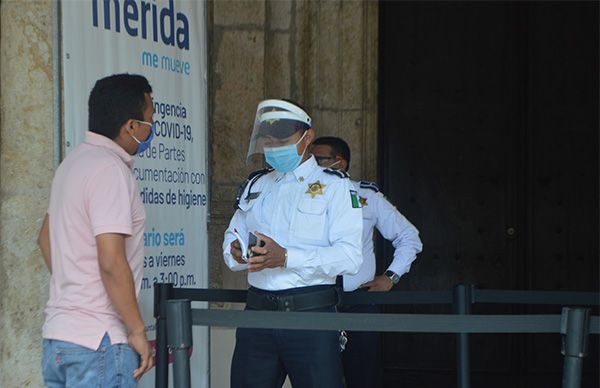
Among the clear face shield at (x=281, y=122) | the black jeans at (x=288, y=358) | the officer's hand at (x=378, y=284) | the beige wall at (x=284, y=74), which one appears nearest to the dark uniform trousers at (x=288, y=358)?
the black jeans at (x=288, y=358)

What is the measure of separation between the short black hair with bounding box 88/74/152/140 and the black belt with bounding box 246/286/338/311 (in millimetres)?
857

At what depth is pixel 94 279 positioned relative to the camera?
3.03 meters

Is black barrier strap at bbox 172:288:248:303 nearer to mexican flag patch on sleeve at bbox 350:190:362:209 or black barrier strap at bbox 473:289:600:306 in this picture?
mexican flag patch on sleeve at bbox 350:190:362:209

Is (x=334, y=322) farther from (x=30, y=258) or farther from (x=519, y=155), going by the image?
(x=519, y=155)

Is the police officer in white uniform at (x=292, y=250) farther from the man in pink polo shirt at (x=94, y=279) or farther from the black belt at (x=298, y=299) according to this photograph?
the man in pink polo shirt at (x=94, y=279)

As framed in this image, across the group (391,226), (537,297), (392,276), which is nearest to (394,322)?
(537,297)

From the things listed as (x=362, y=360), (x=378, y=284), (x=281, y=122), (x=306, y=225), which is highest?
(x=281, y=122)

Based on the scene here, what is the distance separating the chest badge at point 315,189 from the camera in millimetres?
3666

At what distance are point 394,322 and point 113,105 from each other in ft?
3.87

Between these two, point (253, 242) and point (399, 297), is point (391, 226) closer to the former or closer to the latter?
point (399, 297)

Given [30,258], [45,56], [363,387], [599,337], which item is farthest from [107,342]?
[599,337]

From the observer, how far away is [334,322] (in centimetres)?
323

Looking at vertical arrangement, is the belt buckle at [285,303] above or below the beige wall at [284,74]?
below

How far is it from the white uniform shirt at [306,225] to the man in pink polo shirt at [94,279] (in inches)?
24.7
